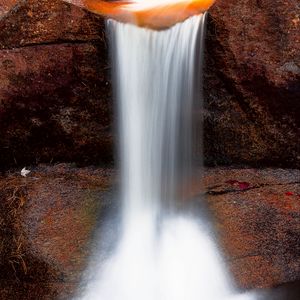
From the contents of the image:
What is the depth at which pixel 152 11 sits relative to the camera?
411 cm

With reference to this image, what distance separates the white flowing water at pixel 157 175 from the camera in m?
3.50

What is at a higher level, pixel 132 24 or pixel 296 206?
pixel 132 24

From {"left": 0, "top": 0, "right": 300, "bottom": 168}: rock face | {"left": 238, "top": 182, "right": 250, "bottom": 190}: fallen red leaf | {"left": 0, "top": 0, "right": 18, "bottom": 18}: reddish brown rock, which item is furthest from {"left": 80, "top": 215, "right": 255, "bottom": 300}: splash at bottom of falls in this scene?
{"left": 0, "top": 0, "right": 18, "bottom": 18}: reddish brown rock

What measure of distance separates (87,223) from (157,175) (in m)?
0.87

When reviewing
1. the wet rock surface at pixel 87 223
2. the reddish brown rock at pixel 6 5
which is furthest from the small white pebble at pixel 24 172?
the reddish brown rock at pixel 6 5

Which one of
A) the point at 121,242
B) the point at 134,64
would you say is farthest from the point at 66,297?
the point at 134,64

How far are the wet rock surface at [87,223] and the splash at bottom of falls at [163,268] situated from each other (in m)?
0.14

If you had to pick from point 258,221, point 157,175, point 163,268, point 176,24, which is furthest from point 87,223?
point 176,24

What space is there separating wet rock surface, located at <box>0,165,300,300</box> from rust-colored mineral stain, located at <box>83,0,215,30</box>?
4.94 feet

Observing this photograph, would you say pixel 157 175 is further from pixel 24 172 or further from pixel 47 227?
pixel 24 172

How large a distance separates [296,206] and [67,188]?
2.09 m

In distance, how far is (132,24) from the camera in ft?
13.1

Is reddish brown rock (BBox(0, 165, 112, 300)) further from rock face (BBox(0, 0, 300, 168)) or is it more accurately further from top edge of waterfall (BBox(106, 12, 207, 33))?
top edge of waterfall (BBox(106, 12, 207, 33))

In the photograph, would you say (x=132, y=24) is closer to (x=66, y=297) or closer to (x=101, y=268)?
(x=101, y=268)
